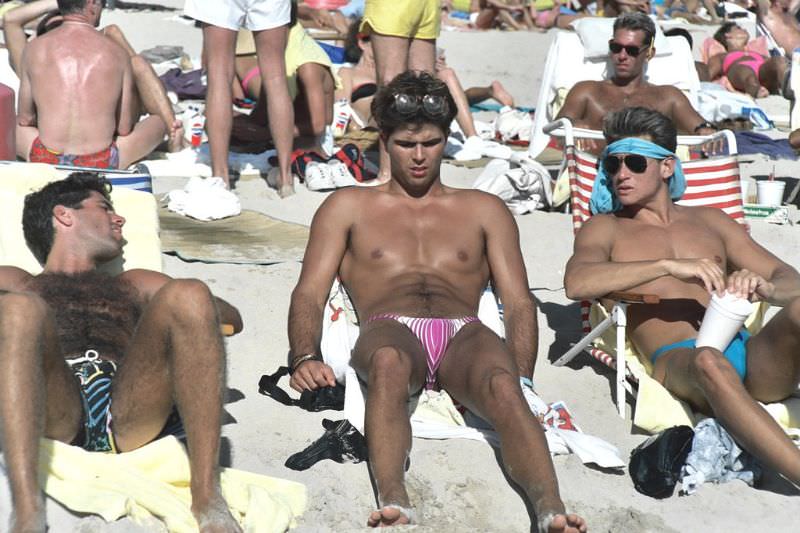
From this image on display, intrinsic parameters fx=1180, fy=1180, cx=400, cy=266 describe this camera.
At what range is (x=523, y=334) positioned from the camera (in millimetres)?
4285

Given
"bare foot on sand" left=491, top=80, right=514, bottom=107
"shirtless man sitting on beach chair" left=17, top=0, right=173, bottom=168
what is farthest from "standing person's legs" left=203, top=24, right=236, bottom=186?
"bare foot on sand" left=491, top=80, right=514, bottom=107

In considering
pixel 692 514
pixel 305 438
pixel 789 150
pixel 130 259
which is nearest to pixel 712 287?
pixel 692 514

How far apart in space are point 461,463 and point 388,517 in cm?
51

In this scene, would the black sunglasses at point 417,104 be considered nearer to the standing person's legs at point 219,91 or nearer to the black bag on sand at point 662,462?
the black bag on sand at point 662,462

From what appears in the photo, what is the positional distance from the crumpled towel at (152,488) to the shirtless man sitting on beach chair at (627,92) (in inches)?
169

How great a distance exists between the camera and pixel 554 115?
8.05m

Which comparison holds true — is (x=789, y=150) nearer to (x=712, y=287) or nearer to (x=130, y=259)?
(x=712, y=287)

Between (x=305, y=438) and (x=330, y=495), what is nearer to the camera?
(x=330, y=495)

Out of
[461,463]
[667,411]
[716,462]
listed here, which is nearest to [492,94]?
[667,411]

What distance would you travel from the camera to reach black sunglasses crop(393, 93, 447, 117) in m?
4.35

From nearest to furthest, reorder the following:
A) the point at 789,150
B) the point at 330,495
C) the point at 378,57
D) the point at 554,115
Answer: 1. the point at 330,495
2. the point at 378,57
3. the point at 554,115
4. the point at 789,150

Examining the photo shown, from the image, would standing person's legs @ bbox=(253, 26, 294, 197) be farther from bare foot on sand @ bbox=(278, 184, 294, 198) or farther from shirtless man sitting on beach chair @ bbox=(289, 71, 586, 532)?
shirtless man sitting on beach chair @ bbox=(289, 71, 586, 532)

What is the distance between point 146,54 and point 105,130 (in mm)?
4742

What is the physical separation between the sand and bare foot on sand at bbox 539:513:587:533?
0.69ft
